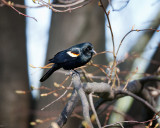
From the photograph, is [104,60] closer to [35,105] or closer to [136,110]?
[136,110]

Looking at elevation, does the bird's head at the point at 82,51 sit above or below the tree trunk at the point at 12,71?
above

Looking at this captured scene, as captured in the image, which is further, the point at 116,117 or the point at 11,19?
the point at 11,19

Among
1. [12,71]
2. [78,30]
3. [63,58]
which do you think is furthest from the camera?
[78,30]

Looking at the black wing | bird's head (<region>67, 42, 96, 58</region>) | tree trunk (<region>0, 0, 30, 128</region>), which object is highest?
bird's head (<region>67, 42, 96, 58</region>)

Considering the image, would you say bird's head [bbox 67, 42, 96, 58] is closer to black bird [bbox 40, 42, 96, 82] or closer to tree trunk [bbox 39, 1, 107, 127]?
black bird [bbox 40, 42, 96, 82]

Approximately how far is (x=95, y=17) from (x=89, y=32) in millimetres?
408

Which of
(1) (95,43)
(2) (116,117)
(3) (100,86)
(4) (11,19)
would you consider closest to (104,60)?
(1) (95,43)

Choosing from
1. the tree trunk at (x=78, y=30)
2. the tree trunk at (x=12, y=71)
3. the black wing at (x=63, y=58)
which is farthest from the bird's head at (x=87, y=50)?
the tree trunk at (x=12, y=71)

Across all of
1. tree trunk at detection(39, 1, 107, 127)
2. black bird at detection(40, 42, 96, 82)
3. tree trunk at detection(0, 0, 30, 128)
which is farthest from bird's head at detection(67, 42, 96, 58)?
tree trunk at detection(0, 0, 30, 128)

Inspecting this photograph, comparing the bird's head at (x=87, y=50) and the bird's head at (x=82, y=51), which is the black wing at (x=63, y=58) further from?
the bird's head at (x=87, y=50)

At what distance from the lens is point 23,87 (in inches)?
184

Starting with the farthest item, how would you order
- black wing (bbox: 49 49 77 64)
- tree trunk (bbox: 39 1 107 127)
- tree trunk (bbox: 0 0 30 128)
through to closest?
1. tree trunk (bbox: 39 1 107 127)
2. tree trunk (bbox: 0 0 30 128)
3. black wing (bbox: 49 49 77 64)

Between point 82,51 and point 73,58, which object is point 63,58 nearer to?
point 73,58

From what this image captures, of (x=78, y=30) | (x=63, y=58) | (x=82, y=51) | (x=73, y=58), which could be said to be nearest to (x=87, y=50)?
(x=82, y=51)
